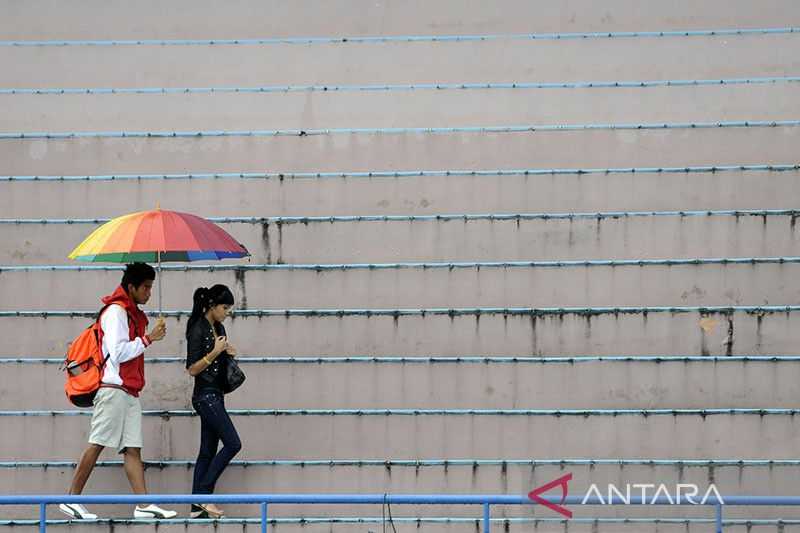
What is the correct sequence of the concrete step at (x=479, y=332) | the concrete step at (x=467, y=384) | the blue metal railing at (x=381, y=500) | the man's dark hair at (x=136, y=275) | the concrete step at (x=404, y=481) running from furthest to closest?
1. the concrete step at (x=479, y=332)
2. the concrete step at (x=467, y=384)
3. the concrete step at (x=404, y=481)
4. the man's dark hair at (x=136, y=275)
5. the blue metal railing at (x=381, y=500)

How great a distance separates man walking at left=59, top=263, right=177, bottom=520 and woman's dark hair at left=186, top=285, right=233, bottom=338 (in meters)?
0.25

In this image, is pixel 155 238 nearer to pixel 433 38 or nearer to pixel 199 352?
pixel 199 352

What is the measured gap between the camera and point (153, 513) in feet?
28.6

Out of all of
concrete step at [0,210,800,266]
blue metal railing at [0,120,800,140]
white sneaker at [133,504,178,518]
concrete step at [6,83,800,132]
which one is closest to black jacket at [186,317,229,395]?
white sneaker at [133,504,178,518]

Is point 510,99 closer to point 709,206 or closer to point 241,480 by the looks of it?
point 709,206

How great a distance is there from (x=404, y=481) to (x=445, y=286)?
1.51 meters

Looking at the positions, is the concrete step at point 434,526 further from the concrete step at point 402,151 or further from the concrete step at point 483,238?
the concrete step at point 402,151

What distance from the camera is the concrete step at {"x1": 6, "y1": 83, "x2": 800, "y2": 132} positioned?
11.1 meters

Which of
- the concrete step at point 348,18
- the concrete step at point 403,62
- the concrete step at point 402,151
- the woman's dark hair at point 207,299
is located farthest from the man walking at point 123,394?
the concrete step at point 348,18

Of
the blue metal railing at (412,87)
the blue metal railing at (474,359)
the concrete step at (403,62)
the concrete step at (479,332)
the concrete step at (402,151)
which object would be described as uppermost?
the concrete step at (403,62)

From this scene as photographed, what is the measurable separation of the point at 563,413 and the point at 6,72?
17.6ft

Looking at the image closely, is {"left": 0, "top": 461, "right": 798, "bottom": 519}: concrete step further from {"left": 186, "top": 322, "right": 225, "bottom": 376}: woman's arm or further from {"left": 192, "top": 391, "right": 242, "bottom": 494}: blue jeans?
{"left": 186, "top": 322, "right": 225, "bottom": 376}: woman's arm

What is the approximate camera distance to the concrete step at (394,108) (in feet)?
36.3

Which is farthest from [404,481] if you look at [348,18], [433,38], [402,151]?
[348,18]
